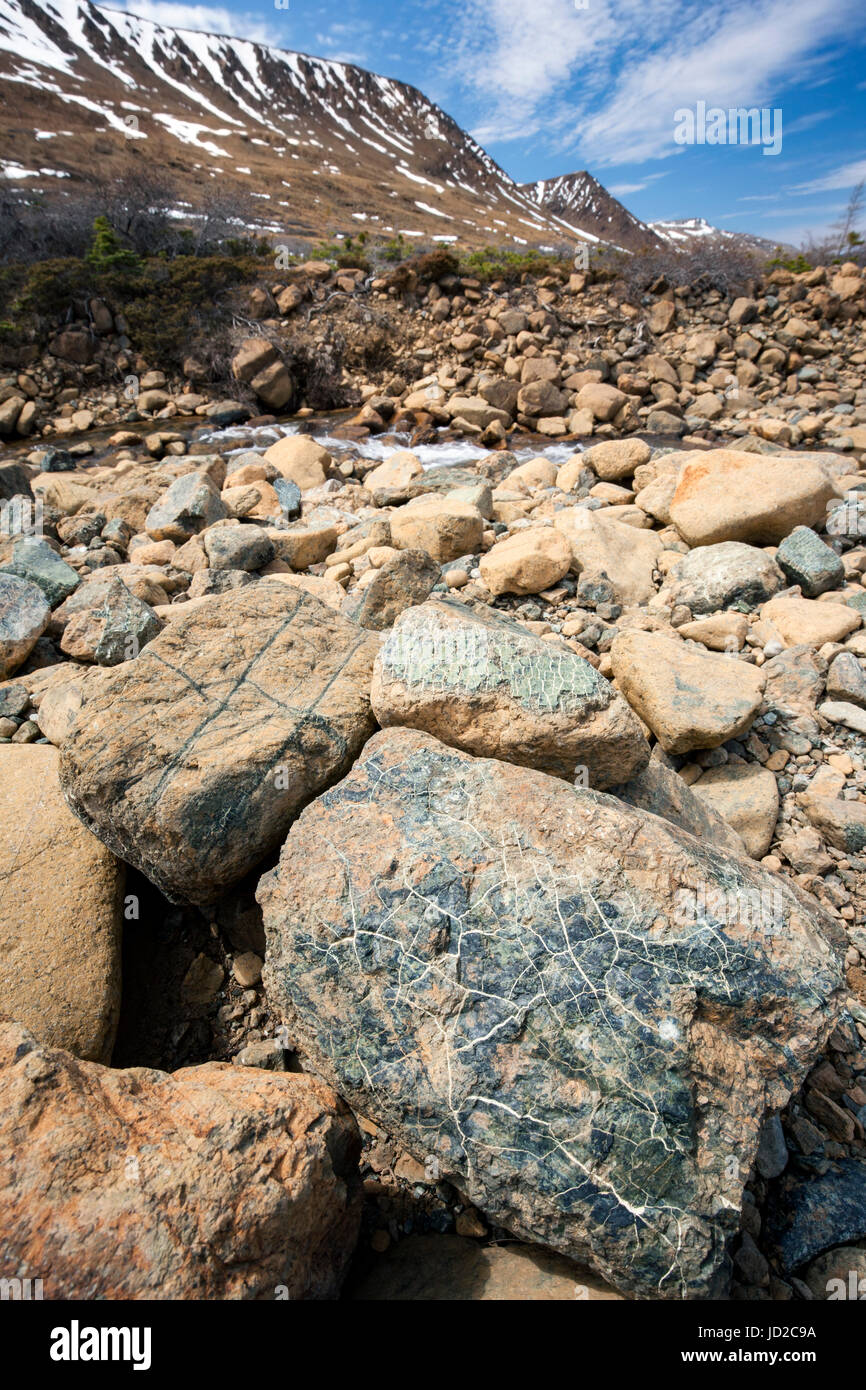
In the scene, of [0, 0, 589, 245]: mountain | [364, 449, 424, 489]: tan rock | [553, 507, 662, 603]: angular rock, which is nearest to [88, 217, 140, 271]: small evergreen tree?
[0, 0, 589, 245]: mountain

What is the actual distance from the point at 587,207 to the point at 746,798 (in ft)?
310

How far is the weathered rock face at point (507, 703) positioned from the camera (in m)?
2.29

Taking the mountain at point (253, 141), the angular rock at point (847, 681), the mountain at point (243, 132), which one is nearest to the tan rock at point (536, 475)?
the angular rock at point (847, 681)

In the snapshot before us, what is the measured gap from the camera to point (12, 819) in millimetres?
2537

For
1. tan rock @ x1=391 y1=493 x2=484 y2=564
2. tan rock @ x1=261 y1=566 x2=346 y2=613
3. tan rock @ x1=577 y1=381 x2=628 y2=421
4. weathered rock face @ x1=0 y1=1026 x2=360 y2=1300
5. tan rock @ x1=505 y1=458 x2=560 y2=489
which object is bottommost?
weathered rock face @ x1=0 y1=1026 x2=360 y2=1300

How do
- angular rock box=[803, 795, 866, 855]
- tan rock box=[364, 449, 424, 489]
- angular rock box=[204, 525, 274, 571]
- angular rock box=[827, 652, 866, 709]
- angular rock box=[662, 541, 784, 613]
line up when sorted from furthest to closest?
tan rock box=[364, 449, 424, 489] < angular rock box=[204, 525, 274, 571] < angular rock box=[662, 541, 784, 613] < angular rock box=[827, 652, 866, 709] < angular rock box=[803, 795, 866, 855]

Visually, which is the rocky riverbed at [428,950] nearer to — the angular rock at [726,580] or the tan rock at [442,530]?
the angular rock at [726,580]

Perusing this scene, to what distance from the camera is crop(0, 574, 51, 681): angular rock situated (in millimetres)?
3895

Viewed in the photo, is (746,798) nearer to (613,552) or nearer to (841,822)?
(841,822)

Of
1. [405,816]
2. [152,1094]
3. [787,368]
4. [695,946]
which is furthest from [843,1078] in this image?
[787,368]

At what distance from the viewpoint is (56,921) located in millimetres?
2326

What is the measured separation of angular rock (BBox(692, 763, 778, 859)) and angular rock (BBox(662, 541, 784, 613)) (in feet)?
5.00

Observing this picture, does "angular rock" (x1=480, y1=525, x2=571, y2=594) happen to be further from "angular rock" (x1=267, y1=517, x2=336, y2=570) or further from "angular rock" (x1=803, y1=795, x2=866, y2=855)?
"angular rock" (x1=803, y1=795, x2=866, y2=855)
